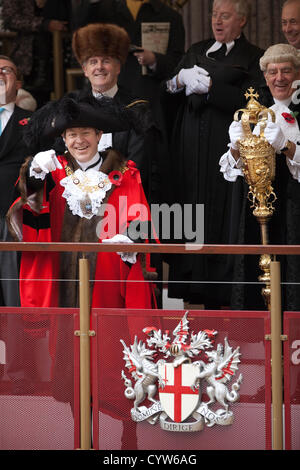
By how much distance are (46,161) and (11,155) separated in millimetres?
806

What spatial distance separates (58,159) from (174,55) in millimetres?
1250

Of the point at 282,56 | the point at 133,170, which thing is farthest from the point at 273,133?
the point at 133,170

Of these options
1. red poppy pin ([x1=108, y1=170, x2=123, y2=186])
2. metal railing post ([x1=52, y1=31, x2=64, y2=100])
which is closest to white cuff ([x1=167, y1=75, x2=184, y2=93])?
red poppy pin ([x1=108, y1=170, x2=123, y2=186])

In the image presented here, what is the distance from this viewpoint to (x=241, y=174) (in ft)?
18.4

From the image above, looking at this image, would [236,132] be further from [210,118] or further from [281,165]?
[210,118]

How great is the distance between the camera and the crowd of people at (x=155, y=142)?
539 centimetres

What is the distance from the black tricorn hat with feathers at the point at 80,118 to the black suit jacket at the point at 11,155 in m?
0.14

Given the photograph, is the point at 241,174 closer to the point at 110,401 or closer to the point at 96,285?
the point at 96,285

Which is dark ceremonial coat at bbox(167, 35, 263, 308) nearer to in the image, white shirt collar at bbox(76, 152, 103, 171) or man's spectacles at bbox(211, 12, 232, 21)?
man's spectacles at bbox(211, 12, 232, 21)

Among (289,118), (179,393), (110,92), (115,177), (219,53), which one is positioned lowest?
(179,393)

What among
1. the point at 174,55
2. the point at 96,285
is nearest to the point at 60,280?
the point at 96,285

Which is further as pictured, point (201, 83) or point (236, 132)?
point (201, 83)

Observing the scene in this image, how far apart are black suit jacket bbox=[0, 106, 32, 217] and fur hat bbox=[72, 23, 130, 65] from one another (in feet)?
1.62

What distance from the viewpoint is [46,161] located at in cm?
532
